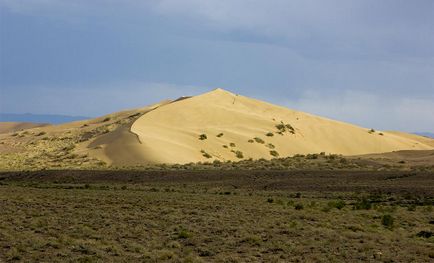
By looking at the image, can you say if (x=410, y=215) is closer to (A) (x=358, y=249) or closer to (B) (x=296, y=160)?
(A) (x=358, y=249)

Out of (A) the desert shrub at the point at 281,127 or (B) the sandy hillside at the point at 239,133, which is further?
(A) the desert shrub at the point at 281,127

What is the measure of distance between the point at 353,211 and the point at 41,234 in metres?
12.1

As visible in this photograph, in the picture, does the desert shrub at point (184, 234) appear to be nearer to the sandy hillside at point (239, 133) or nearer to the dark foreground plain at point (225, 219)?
the dark foreground plain at point (225, 219)

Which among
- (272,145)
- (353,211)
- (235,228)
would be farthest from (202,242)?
(272,145)

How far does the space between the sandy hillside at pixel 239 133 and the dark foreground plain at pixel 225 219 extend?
64.7 feet

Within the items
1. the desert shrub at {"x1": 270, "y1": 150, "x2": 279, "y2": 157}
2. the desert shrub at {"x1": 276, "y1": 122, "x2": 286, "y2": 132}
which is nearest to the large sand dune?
the desert shrub at {"x1": 270, "y1": 150, "x2": 279, "y2": 157}

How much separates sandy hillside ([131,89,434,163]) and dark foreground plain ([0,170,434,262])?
19.7m

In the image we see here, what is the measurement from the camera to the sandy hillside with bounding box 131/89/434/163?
196ft

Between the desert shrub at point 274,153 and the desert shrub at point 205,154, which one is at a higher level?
the desert shrub at point 274,153

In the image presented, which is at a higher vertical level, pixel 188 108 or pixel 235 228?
pixel 188 108

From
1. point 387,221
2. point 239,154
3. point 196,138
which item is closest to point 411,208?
point 387,221

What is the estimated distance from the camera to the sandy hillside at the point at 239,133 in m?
59.8

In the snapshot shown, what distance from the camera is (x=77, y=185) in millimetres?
36562

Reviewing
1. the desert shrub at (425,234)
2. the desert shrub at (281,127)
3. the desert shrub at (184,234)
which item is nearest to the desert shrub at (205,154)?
the desert shrub at (281,127)
